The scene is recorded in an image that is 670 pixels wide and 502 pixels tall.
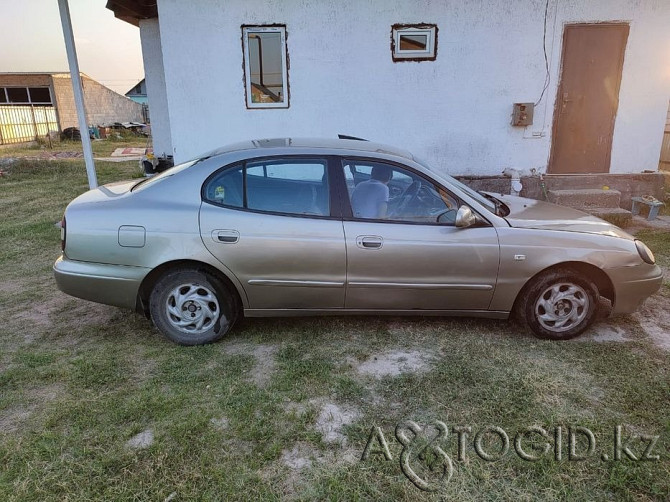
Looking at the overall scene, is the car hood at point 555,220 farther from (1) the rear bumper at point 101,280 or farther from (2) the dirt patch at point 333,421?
(1) the rear bumper at point 101,280

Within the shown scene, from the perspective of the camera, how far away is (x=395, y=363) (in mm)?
3367

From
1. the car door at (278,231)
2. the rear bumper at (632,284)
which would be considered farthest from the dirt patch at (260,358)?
the rear bumper at (632,284)

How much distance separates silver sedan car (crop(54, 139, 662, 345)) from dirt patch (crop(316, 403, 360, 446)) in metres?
0.94

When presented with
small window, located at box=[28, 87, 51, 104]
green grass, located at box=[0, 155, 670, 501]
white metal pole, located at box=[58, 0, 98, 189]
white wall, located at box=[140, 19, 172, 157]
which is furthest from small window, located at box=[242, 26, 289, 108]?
small window, located at box=[28, 87, 51, 104]

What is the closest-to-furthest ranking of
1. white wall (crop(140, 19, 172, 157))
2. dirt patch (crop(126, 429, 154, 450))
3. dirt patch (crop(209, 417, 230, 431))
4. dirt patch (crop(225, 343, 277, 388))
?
1. dirt patch (crop(126, 429, 154, 450))
2. dirt patch (crop(209, 417, 230, 431))
3. dirt patch (crop(225, 343, 277, 388))
4. white wall (crop(140, 19, 172, 157))

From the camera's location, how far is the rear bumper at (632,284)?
140 inches

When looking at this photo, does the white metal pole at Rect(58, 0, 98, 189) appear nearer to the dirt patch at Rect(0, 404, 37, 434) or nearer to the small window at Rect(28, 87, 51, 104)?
the dirt patch at Rect(0, 404, 37, 434)

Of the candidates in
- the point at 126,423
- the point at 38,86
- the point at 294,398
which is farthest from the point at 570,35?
the point at 38,86

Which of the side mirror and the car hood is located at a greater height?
the side mirror

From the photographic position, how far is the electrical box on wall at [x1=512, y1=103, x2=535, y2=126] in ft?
23.3

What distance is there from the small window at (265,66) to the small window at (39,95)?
2781cm

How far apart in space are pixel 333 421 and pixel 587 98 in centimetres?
679

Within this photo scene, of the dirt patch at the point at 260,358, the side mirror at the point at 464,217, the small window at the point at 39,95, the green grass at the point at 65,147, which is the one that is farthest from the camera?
the small window at the point at 39,95

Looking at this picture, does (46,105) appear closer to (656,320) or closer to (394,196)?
(394,196)
